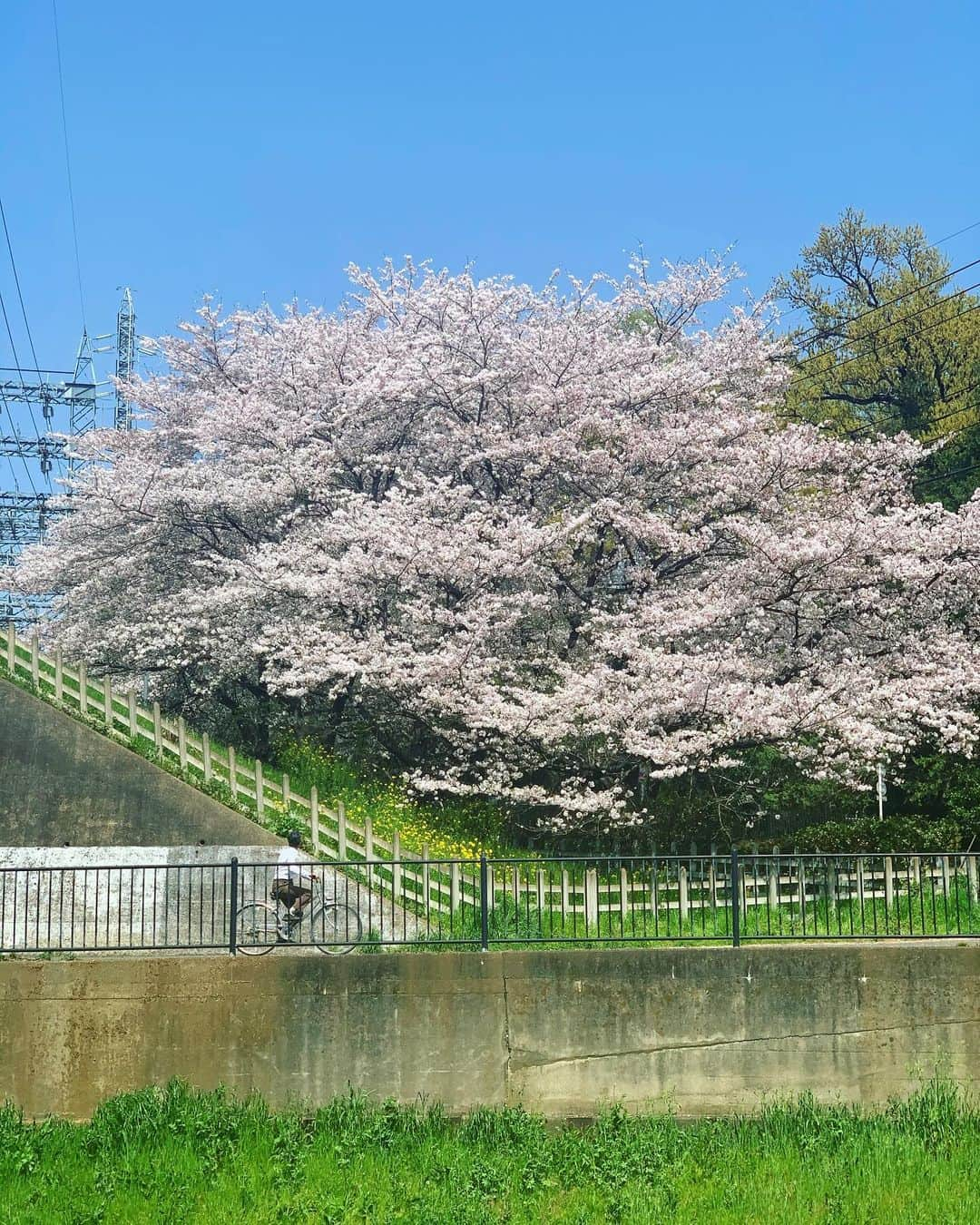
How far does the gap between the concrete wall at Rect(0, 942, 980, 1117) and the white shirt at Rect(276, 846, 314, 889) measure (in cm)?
152

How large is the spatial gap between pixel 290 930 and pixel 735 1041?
4.76m

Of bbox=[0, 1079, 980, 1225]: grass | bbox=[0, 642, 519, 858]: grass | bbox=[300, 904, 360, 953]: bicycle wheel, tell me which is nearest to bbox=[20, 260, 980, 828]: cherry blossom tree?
bbox=[0, 642, 519, 858]: grass

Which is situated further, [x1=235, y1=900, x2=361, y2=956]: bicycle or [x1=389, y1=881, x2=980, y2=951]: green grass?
[x1=235, y1=900, x2=361, y2=956]: bicycle

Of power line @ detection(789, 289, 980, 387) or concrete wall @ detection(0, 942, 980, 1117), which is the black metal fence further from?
power line @ detection(789, 289, 980, 387)

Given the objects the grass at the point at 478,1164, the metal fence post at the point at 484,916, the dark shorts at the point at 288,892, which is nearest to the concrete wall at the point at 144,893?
the dark shorts at the point at 288,892

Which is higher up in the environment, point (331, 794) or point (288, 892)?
point (331, 794)

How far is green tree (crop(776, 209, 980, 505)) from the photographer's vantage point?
33.4m

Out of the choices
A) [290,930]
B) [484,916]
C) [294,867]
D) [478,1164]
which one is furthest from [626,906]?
[294,867]

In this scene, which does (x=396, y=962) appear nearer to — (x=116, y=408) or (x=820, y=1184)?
(x=820, y=1184)

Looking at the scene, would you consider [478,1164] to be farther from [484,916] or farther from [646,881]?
[646,881]

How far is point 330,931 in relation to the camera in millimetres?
16188

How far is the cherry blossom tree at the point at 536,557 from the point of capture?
21094 mm

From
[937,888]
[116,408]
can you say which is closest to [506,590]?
[937,888]

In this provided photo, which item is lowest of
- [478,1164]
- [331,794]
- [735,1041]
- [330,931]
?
[478,1164]
